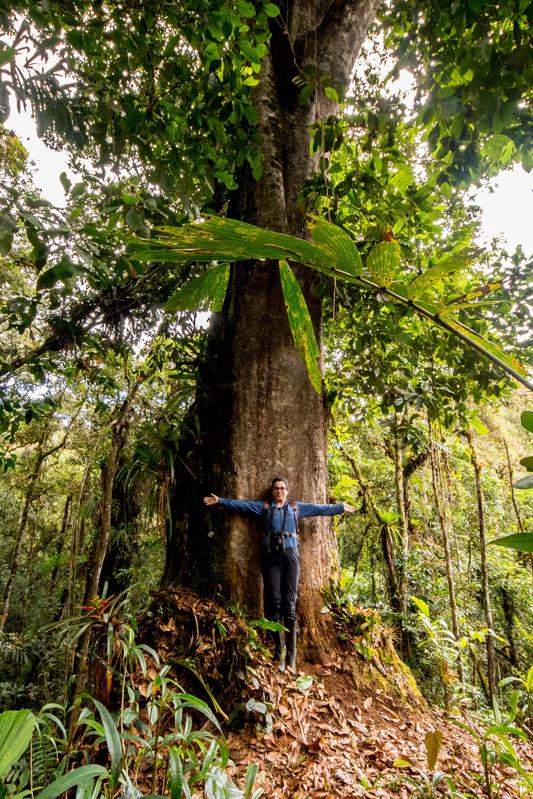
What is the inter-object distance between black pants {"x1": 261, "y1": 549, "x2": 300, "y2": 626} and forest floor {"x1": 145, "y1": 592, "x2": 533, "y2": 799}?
0.92ft

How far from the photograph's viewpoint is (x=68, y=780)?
1074 mm

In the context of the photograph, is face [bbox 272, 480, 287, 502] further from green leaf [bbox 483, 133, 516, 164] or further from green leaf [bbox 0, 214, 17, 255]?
green leaf [bbox 483, 133, 516, 164]

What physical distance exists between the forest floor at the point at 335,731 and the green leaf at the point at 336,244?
2.13 meters

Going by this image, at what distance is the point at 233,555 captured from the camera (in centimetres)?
286

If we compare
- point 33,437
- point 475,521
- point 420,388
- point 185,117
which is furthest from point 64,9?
point 475,521

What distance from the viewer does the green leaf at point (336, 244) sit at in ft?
2.57

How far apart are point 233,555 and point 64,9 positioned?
3456mm

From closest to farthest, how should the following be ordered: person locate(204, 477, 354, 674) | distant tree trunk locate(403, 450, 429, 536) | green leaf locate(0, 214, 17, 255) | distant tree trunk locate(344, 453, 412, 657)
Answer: green leaf locate(0, 214, 17, 255) → person locate(204, 477, 354, 674) → distant tree trunk locate(344, 453, 412, 657) → distant tree trunk locate(403, 450, 429, 536)

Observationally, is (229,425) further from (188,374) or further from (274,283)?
(274,283)

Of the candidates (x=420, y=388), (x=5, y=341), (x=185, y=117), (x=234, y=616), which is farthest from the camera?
(x=5, y=341)

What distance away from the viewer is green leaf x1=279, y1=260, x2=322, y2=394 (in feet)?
2.92

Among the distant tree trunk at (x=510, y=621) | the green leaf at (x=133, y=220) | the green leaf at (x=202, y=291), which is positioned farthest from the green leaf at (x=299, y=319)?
the distant tree trunk at (x=510, y=621)

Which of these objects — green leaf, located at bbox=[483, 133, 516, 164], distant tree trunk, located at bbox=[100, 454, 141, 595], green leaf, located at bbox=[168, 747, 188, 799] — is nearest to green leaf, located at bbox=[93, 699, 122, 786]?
green leaf, located at bbox=[168, 747, 188, 799]

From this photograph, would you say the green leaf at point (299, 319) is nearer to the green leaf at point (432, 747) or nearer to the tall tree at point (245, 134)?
the tall tree at point (245, 134)
